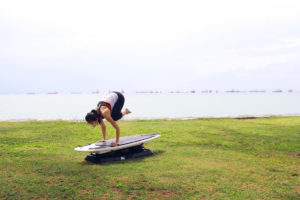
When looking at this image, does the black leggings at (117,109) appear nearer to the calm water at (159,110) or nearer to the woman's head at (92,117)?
the woman's head at (92,117)

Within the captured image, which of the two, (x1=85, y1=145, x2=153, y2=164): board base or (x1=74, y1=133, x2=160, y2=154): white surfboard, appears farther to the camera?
(x1=85, y1=145, x2=153, y2=164): board base

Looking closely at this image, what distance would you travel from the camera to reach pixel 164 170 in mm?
7172

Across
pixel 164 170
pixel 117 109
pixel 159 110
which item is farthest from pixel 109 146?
pixel 159 110

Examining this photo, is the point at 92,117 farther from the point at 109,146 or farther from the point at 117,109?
the point at 117,109

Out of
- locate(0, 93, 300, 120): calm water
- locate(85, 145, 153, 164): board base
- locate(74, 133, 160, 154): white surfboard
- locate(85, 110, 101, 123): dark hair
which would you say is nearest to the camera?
locate(74, 133, 160, 154): white surfboard

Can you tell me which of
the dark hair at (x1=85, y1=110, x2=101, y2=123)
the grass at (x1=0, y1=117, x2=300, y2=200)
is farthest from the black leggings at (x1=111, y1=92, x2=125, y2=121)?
the grass at (x1=0, y1=117, x2=300, y2=200)

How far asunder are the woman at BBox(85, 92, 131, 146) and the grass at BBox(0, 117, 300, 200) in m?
1.19

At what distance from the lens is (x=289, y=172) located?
7258 mm

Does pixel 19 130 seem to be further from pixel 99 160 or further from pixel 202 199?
pixel 202 199

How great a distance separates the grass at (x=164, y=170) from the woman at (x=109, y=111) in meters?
1.19

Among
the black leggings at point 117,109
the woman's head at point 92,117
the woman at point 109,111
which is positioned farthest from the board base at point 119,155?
the black leggings at point 117,109

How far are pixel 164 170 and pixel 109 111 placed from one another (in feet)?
7.77

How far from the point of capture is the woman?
797cm

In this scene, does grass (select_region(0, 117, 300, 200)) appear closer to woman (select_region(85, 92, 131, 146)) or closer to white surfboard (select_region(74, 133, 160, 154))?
white surfboard (select_region(74, 133, 160, 154))
